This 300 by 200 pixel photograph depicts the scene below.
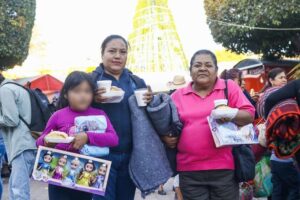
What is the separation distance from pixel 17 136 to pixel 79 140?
80.2 inches

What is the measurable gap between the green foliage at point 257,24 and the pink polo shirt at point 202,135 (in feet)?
37.3

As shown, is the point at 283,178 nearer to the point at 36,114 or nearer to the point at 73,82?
the point at 73,82

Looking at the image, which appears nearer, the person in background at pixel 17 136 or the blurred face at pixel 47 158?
the blurred face at pixel 47 158

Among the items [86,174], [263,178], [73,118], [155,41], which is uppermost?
[73,118]

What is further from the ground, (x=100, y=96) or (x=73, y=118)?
(x=100, y=96)

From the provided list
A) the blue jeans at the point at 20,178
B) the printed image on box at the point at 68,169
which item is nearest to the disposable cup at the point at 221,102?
the printed image on box at the point at 68,169

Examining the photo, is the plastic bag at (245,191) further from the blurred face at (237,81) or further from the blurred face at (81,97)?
the blurred face at (81,97)

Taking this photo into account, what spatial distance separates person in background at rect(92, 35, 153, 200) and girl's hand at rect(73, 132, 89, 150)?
1.16 feet

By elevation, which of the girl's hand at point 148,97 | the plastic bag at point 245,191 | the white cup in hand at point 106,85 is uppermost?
the white cup in hand at point 106,85

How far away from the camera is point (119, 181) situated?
327cm

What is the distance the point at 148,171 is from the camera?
3166 mm

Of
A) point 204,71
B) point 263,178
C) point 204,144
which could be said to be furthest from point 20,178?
point 263,178

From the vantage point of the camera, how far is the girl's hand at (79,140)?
287 centimetres

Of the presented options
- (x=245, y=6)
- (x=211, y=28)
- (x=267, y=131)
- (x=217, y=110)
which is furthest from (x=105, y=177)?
(x=211, y=28)
